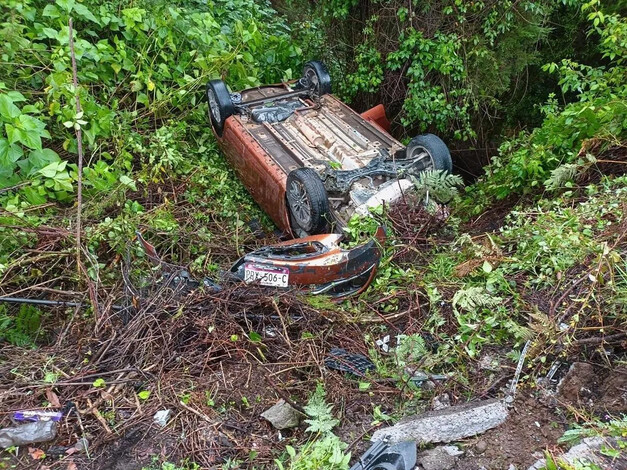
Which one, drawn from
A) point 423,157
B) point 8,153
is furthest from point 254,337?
point 8,153

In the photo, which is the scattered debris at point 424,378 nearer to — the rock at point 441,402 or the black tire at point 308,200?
the rock at point 441,402

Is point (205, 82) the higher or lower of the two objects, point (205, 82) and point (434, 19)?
the lower

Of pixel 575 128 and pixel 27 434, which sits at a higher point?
pixel 575 128

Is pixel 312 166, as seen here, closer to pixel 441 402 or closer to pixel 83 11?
pixel 441 402

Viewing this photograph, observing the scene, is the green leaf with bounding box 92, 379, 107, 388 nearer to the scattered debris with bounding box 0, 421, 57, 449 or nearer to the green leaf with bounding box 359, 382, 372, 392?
the scattered debris with bounding box 0, 421, 57, 449

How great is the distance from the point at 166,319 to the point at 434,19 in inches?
191

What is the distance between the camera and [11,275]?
4.07 meters

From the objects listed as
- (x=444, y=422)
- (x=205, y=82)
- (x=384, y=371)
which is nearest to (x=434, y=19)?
(x=205, y=82)

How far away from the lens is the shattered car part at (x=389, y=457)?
2320 millimetres

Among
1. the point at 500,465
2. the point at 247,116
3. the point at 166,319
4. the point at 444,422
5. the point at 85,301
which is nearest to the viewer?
the point at 500,465

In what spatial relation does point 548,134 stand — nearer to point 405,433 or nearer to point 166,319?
point 405,433

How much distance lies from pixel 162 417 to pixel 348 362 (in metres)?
1.22

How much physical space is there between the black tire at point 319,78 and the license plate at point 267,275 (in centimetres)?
313

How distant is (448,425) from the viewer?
2.56 metres
